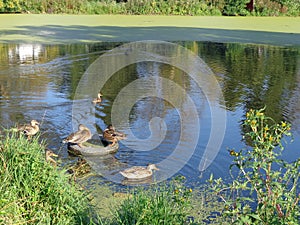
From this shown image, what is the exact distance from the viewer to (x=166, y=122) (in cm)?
657

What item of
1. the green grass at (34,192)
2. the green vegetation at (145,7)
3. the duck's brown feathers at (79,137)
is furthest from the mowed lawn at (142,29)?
the green grass at (34,192)

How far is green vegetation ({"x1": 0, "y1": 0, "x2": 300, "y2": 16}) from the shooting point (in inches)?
803

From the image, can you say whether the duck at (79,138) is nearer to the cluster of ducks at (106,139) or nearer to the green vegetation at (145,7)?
the cluster of ducks at (106,139)

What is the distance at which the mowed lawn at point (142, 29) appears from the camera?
561 inches

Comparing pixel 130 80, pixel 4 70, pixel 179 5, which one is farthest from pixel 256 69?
pixel 179 5

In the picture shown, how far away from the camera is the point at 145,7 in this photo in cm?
2070

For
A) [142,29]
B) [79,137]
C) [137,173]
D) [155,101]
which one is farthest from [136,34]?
[137,173]

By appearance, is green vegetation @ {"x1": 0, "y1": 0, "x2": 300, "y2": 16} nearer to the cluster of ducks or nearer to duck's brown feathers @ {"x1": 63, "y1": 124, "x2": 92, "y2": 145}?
the cluster of ducks

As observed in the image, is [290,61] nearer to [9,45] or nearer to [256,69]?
[256,69]

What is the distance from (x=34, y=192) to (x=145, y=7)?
17.9 metres

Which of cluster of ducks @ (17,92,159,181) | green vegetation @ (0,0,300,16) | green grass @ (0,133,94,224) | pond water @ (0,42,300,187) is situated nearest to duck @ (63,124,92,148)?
cluster of ducks @ (17,92,159,181)

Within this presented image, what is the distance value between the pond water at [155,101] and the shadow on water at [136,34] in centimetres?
158

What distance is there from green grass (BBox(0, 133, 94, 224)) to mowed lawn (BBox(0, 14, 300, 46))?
32.7ft

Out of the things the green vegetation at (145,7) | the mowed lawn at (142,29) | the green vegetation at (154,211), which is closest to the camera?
the green vegetation at (154,211)
